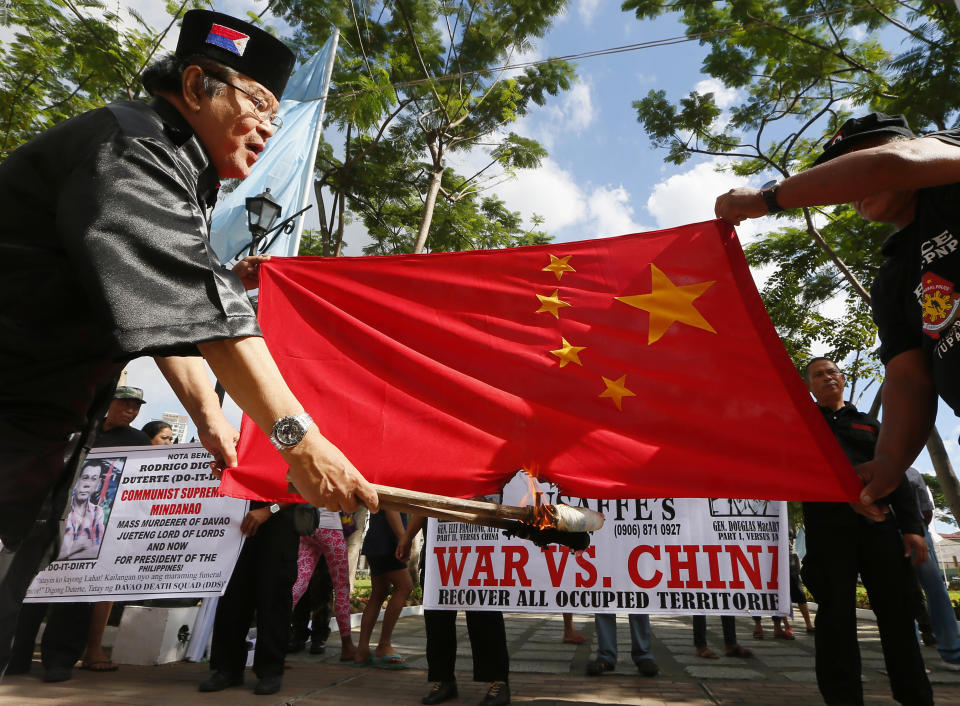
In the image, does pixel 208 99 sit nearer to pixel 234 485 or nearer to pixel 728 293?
pixel 234 485

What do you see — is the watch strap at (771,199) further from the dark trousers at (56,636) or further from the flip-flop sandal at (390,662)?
the dark trousers at (56,636)

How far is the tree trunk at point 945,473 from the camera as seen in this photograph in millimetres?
8812

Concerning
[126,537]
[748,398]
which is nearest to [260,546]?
[126,537]

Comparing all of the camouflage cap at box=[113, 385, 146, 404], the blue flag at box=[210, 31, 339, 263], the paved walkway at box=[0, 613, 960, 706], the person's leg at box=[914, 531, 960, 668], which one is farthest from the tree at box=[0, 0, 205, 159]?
the person's leg at box=[914, 531, 960, 668]

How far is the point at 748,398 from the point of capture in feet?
9.35

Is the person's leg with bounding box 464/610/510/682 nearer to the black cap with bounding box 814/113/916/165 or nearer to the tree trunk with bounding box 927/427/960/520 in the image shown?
the black cap with bounding box 814/113/916/165

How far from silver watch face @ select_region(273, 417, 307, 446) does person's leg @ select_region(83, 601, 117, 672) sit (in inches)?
189

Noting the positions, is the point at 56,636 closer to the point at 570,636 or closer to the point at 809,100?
the point at 570,636

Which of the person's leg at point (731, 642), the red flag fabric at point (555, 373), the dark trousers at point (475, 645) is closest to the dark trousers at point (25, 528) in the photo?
the red flag fabric at point (555, 373)

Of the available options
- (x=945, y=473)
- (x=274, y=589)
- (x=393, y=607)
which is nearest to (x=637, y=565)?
(x=393, y=607)

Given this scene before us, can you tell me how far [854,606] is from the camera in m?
3.64

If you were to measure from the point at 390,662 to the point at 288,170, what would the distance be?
244 inches

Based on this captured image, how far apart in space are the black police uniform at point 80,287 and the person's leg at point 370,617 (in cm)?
440

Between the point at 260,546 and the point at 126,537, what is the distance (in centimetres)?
103
